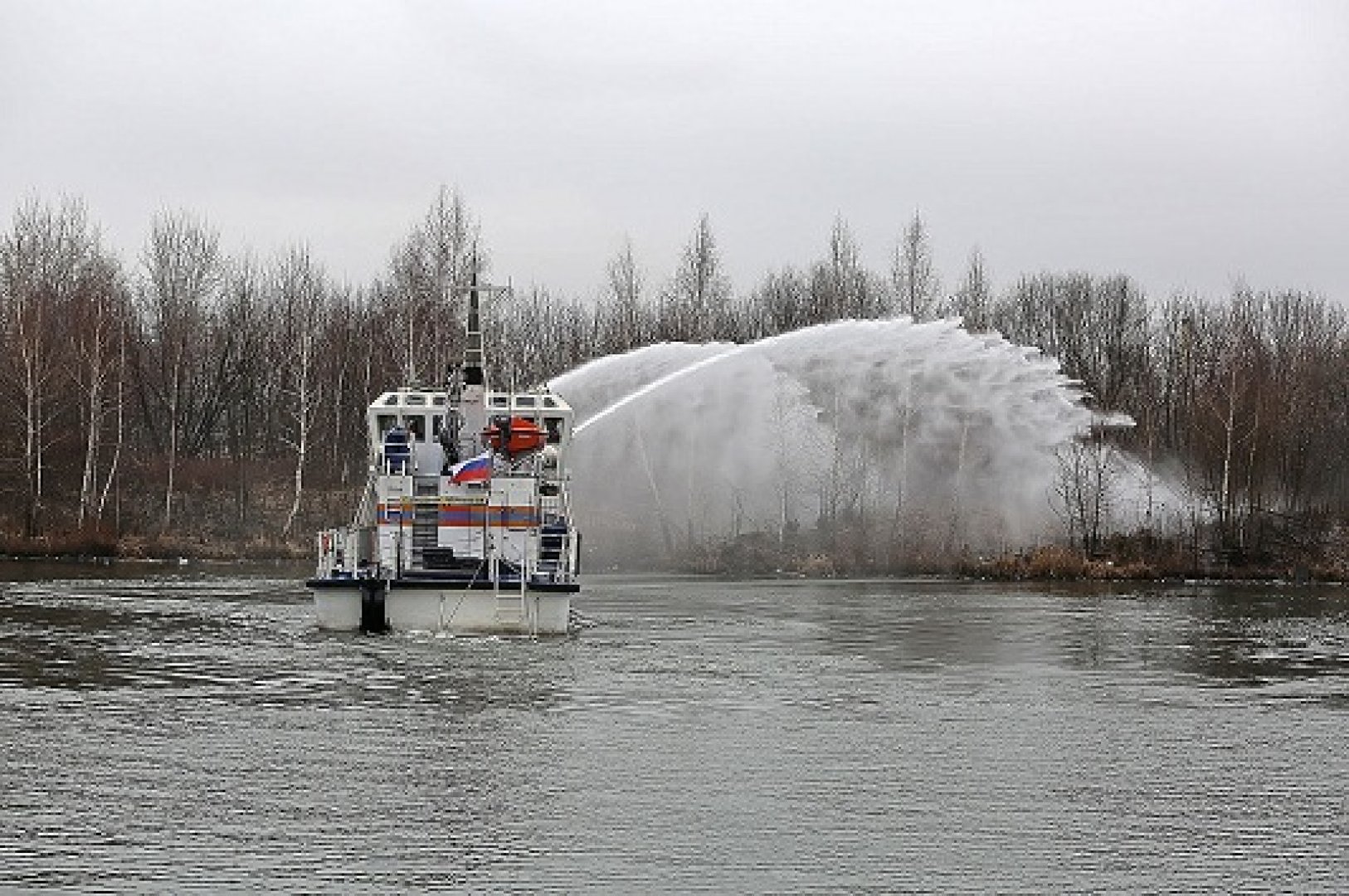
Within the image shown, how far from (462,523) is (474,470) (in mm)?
1248

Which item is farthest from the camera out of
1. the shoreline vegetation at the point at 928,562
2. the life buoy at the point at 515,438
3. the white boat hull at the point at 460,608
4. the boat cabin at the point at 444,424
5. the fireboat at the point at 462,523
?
the shoreline vegetation at the point at 928,562

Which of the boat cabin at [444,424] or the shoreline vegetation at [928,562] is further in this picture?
the shoreline vegetation at [928,562]

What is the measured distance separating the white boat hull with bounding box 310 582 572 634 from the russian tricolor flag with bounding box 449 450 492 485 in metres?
3.16

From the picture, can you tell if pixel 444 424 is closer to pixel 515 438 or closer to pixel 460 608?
pixel 515 438

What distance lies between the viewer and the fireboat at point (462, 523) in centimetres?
3812

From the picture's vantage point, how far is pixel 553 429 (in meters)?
43.0

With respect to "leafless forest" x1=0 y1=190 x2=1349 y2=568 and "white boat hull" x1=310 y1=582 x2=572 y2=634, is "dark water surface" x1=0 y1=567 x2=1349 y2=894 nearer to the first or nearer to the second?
"white boat hull" x1=310 y1=582 x2=572 y2=634

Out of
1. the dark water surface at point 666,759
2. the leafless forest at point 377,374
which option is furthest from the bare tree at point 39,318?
the dark water surface at point 666,759

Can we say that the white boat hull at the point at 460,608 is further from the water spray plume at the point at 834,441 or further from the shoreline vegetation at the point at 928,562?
the shoreline vegetation at the point at 928,562

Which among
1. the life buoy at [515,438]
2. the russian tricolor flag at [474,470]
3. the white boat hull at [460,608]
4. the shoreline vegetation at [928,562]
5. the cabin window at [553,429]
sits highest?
the cabin window at [553,429]

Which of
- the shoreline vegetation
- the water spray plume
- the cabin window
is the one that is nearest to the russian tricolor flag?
the cabin window

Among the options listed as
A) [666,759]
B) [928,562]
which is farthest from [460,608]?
[928,562]

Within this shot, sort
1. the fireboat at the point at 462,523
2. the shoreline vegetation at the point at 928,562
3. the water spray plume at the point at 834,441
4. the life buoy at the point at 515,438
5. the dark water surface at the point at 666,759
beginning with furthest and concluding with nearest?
the shoreline vegetation at the point at 928,562 → the water spray plume at the point at 834,441 → the life buoy at the point at 515,438 → the fireboat at the point at 462,523 → the dark water surface at the point at 666,759

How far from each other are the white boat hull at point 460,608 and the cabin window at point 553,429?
5614 millimetres
